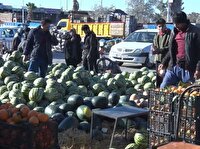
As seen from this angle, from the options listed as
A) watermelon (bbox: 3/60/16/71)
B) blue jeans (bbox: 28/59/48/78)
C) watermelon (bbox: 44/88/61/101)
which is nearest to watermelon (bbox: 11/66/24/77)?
watermelon (bbox: 3/60/16/71)

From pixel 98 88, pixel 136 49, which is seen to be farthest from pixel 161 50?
pixel 136 49

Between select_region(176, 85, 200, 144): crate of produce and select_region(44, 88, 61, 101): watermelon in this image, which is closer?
select_region(176, 85, 200, 144): crate of produce

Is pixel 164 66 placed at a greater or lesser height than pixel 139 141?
greater

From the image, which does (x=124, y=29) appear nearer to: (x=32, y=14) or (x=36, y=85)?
(x=32, y=14)

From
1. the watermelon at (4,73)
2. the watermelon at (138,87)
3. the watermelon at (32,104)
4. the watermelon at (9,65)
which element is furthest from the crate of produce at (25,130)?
the watermelon at (9,65)

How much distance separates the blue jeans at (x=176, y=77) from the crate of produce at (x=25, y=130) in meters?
2.23

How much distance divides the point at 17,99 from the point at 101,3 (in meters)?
90.8

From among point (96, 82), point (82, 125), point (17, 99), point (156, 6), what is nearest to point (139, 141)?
point (82, 125)

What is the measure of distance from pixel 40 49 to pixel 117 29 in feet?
85.0

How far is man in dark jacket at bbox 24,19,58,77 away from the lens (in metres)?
10.3

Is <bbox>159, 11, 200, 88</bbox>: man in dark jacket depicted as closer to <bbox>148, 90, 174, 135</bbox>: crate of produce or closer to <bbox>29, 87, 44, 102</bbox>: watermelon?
<bbox>148, 90, 174, 135</bbox>: crate of produce

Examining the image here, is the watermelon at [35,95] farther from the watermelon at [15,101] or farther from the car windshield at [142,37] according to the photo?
the car windshield at [142,37]

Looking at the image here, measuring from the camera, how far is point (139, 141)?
610cm

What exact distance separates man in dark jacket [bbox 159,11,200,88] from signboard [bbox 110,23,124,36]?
92.3ft
